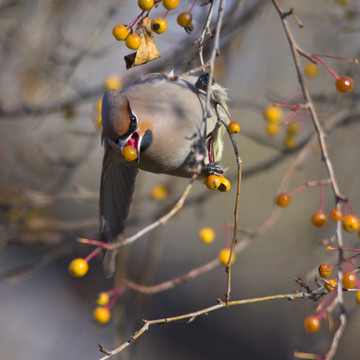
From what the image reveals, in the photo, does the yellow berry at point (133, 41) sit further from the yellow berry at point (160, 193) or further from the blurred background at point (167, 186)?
the yellow berry at point (160, 193)

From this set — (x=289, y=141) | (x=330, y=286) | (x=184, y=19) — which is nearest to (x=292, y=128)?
(x=289, y=141)

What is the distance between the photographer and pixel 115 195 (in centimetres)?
264

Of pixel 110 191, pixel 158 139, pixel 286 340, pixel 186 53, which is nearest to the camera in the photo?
pixel 158 139

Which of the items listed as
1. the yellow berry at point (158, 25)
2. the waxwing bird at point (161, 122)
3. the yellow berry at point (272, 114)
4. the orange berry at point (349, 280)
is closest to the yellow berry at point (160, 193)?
the yellow berry at point (272, 114)

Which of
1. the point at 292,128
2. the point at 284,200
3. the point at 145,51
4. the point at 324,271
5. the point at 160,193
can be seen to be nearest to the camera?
the point at 324,271

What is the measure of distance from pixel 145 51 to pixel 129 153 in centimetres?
34

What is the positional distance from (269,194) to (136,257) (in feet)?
5.56

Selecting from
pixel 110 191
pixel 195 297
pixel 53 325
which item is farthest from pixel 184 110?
pixel 53 325

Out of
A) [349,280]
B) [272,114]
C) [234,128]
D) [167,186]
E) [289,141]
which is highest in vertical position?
[234,128]

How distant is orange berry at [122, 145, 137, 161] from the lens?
183cm

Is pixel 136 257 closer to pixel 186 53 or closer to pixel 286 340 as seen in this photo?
pixel 286 340

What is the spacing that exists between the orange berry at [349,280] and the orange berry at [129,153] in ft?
2.57

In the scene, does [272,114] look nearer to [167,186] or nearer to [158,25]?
[167,186]

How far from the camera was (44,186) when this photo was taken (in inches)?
204
